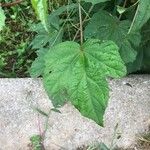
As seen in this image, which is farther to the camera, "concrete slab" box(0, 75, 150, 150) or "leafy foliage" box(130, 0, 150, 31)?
"concrete slab" box(0, 75, 150, 150)

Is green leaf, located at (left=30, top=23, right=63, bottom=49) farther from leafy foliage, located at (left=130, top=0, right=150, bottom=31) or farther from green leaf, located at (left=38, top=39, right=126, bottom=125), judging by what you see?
leafy foliage, located at (left=130, top=0, right=150, bottom=31)

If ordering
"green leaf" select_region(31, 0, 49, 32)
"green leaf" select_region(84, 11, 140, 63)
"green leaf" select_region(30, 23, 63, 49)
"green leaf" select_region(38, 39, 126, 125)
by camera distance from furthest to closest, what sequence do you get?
"green leaf" select_region(30, 23, 63, 49), "green leaf" select_region(84, 11, 140, 63), "green leaf" select_region(38, 39, 126, 125), "green leaf" select_region(31, 0, 49, 32)

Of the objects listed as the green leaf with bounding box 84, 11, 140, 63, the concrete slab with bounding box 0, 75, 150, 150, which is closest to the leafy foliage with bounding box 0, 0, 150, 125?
the green leaf with bounding box 84, 11, 140, 63

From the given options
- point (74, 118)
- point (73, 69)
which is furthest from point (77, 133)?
point (73, 69)

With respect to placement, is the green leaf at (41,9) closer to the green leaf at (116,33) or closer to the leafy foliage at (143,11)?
the leafy foliage at (143,11)

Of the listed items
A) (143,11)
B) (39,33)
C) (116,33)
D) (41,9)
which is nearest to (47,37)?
(39,33)

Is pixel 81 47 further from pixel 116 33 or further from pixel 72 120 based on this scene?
pixel 72 120
